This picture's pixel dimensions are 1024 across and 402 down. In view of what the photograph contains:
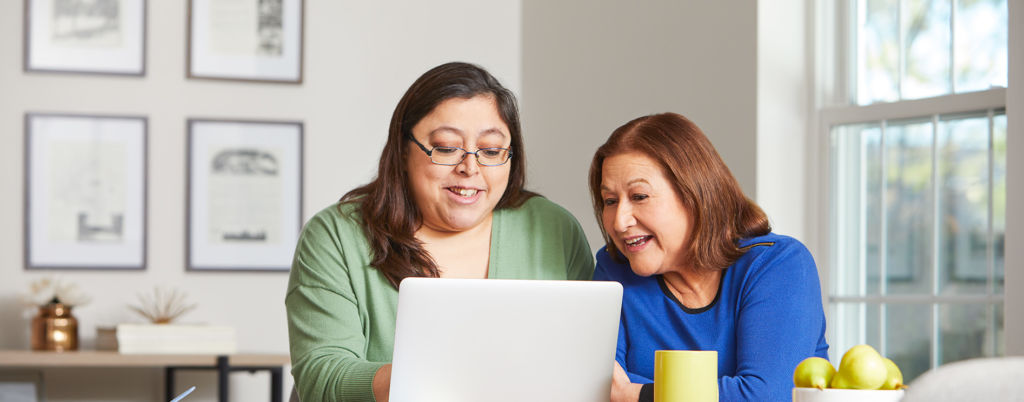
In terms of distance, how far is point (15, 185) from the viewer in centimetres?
376

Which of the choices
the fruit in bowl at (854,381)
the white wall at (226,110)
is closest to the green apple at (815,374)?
the fruit in bowl at (854,381)

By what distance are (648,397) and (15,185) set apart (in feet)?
10.1

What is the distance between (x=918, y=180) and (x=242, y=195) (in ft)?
8.07

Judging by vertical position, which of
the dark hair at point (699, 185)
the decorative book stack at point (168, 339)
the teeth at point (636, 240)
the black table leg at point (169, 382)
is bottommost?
the black table leg at point (169, 382)

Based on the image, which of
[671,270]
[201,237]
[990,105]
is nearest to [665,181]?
[671,270]

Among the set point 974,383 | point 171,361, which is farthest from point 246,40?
point 974,383

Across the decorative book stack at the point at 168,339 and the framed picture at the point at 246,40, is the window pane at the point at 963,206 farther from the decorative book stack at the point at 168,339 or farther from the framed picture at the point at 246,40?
the framed picture at the point at 246,40

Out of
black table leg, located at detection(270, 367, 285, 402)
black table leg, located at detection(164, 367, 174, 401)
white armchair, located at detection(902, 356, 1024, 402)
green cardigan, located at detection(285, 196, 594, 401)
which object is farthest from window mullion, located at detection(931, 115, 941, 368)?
black table leg, located at detection(164, 367, 174, 401)

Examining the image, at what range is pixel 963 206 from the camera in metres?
2.50

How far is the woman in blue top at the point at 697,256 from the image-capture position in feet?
5.49

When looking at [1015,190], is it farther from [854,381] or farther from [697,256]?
[854,381]

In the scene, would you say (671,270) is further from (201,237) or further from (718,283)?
(201,237)

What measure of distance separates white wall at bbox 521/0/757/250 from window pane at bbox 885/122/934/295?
1.19 feet

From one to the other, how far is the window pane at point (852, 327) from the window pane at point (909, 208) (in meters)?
0.09
